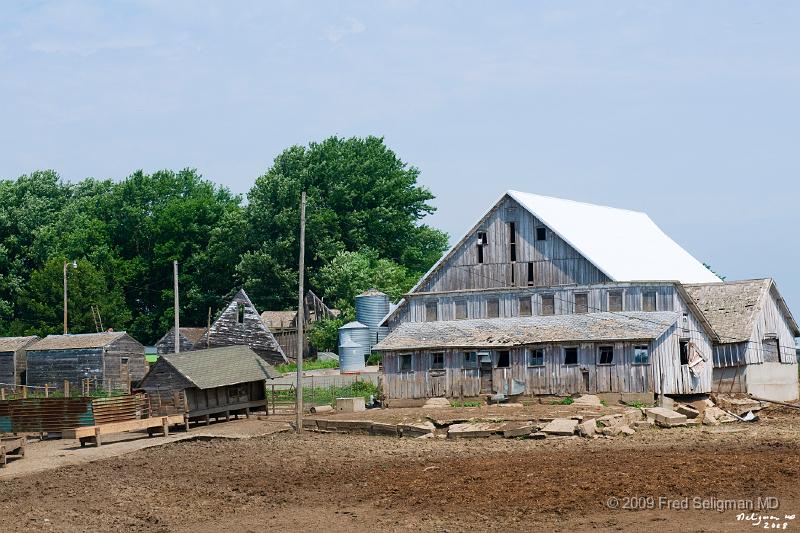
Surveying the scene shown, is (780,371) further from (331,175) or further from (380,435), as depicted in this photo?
(331,175)

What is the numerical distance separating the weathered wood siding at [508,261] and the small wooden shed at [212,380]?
1016 centimetres

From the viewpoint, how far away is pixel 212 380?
5141 centimetres

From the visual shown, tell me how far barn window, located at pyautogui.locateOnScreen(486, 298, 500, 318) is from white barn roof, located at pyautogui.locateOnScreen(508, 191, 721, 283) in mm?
4720

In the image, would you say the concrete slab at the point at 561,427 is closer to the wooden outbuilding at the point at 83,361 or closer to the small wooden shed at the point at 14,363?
the wooden outbuilding at the point at 83,361

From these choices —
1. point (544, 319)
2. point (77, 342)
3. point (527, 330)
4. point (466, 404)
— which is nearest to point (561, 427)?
point (466, 404)

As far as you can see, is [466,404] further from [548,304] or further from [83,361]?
[83,361]

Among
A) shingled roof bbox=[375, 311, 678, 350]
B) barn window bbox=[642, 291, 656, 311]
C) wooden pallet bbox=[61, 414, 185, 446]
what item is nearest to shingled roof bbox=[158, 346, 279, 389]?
wooden pallet bbox=[61, 414, 185, 446]

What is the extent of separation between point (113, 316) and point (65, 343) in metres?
29.1

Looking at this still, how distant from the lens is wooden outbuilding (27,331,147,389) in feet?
252

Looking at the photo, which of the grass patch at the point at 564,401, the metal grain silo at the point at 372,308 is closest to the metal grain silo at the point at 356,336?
the metal grain silo at the point at 372,308

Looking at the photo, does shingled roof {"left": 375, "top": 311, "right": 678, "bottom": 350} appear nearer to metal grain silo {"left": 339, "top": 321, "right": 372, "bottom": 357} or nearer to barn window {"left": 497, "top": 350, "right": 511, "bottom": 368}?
barn window {"left": 497, "top": 350, "right": 511, "bottom": 368}

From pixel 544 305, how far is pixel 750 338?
9777mm

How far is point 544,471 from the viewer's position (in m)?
29.7

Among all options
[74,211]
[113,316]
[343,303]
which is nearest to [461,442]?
[343,303]
